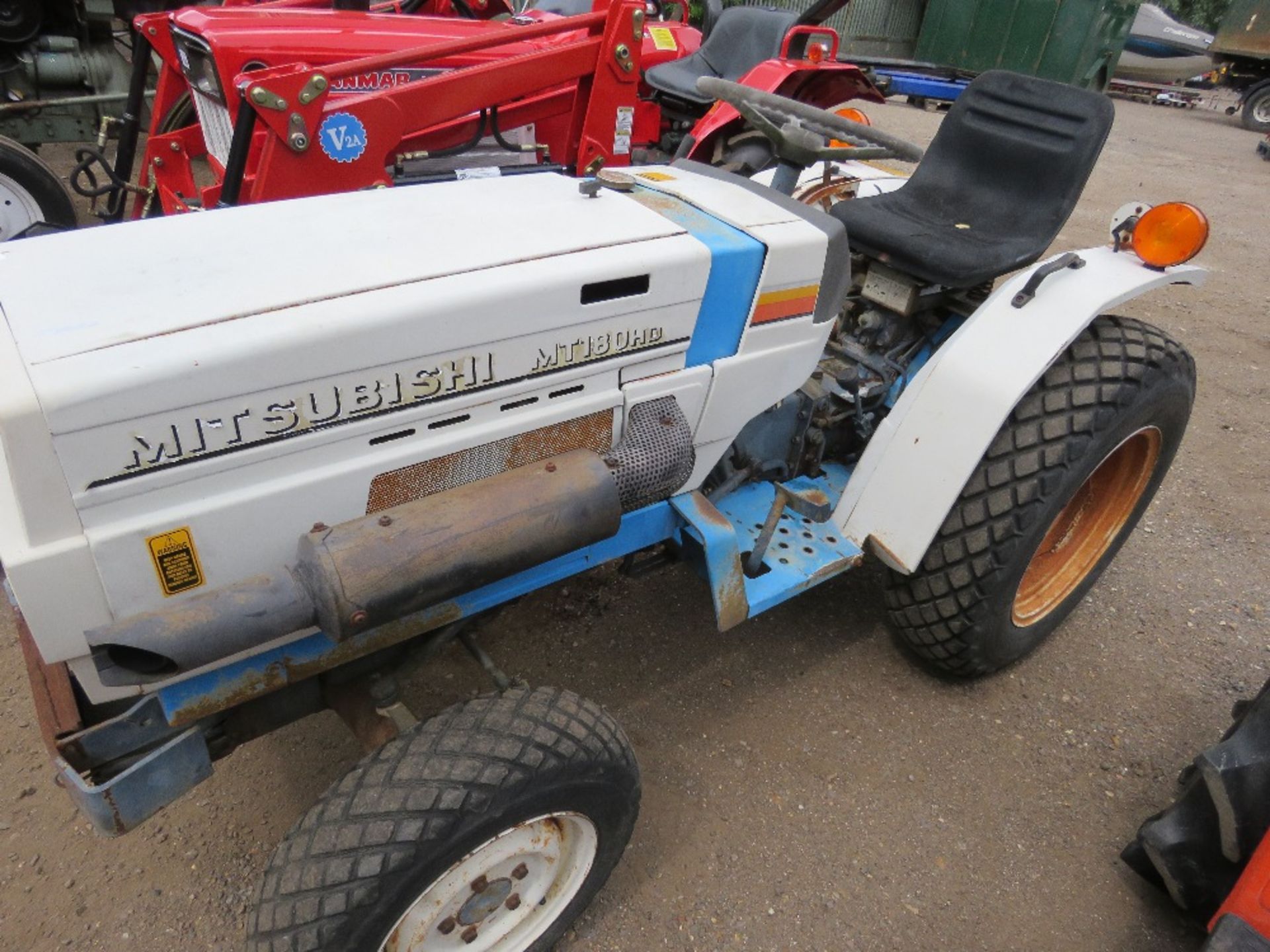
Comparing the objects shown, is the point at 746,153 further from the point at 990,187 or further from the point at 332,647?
the point at 332,647

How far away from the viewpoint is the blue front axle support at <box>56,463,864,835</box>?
1338 mm

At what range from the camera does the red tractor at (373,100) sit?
2918 mm

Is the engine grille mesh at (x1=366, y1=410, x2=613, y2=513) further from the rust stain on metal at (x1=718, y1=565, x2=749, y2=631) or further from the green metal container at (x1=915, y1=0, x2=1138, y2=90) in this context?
the green metal container at (x1=915, y1=0, x2=1138, y2=90)

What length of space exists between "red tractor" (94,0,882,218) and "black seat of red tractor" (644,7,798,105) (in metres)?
0.66

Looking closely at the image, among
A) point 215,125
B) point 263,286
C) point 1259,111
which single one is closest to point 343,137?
point 215,125

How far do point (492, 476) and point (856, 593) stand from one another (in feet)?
5.25

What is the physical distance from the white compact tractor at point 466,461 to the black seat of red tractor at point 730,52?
138 inches

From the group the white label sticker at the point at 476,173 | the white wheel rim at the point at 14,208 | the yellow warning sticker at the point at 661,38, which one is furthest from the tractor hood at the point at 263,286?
the yellow warning sticker at the point at 661,38

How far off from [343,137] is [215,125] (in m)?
0.86

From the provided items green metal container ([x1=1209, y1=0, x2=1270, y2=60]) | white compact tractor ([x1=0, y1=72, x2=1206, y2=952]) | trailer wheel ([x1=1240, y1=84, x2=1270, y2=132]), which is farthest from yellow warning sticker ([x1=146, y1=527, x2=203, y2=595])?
green metal container ([x1=1209, y1=0, x2=1270, y2=60])

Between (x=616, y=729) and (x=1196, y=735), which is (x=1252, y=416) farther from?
(x=616, y=729)

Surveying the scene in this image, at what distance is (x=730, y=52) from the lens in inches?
215

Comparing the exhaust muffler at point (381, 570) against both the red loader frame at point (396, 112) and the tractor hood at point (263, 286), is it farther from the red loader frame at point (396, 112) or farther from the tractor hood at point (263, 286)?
the red loader frame at point (396, 112)

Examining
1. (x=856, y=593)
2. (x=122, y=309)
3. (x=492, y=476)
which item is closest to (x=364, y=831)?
(x=492, y=476)
